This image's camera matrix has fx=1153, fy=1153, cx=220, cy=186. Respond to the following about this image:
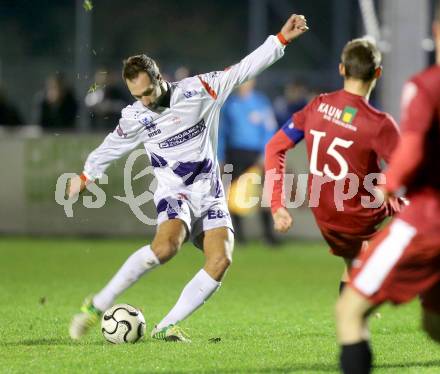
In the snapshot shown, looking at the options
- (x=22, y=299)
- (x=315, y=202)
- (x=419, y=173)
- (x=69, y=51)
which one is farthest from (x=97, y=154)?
(x=69, y=51)

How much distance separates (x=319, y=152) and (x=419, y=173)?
192 centimetres

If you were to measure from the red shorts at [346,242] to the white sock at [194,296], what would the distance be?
860 millimetres

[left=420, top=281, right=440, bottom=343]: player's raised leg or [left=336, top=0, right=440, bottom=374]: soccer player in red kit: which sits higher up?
[left=336, top=0, right=440, bottom=374]: soccer player in red kit

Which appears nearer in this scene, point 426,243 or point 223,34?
point 426,243

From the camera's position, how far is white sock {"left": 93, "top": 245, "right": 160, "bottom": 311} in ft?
24.3

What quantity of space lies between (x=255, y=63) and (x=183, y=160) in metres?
0.82

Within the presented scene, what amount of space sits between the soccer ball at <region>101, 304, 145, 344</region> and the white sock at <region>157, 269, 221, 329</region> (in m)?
0.18

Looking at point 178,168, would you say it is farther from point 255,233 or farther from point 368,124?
point 255,233

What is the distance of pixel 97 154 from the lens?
7852mm

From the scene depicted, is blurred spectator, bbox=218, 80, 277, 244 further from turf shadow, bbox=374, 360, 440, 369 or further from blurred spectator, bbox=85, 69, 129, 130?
turf shadow, bbox=374, 360, 440, 369

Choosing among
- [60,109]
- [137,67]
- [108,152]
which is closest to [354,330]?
[137,67]

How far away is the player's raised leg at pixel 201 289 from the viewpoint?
754cm

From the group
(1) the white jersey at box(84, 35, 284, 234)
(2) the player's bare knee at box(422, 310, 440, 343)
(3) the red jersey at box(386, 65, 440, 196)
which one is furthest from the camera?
(1) the white jersey at box(84, 35, 284, 234)

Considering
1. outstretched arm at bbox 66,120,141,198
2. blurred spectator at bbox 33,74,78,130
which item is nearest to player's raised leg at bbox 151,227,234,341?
outstretched arm at bbox 66,120,141,198
